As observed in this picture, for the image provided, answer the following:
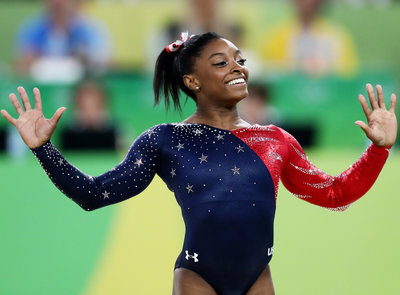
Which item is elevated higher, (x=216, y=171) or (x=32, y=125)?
(x=32, y=125)

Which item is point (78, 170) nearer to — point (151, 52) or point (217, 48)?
point (217, 48)

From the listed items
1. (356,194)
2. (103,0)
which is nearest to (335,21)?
(103,0)

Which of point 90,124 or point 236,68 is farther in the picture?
point 90,124

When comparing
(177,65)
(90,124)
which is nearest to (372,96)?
(177,65)

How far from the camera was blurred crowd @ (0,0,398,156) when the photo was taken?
5953 mm

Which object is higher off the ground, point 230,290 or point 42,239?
point 230,290

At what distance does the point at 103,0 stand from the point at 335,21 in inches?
112

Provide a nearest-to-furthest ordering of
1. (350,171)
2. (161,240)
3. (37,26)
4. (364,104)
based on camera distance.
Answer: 1. (364,104)
2. (350,171)
3. (161,240)
4. (37,26)

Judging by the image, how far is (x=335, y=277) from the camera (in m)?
4.29

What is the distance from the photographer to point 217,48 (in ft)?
9.46

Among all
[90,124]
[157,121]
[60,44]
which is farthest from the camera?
[60,44]

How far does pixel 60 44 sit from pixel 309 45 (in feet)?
8.33

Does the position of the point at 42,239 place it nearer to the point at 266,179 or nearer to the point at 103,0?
the point at 266,179

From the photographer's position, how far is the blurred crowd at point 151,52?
595cm
